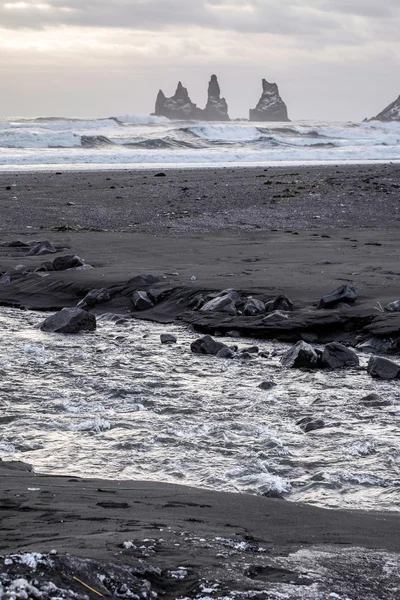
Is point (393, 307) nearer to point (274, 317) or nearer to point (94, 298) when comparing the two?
point (274, 317)

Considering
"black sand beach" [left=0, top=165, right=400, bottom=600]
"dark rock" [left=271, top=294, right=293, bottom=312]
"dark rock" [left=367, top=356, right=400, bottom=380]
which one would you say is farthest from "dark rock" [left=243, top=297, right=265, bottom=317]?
"dark rock" [left=367, top=356, right=400, bottom=380]

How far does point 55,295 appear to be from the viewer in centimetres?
777

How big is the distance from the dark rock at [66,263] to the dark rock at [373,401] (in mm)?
4501

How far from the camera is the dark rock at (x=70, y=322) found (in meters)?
6.47

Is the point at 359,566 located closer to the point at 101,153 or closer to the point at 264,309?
the point at 264,309

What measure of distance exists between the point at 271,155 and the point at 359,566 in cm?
3870

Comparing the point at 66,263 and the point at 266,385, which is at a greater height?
the point at 66,263

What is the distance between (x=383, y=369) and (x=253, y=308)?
6.01ft

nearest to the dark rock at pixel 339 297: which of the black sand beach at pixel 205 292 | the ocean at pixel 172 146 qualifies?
the black sand beach at pixel 205 292

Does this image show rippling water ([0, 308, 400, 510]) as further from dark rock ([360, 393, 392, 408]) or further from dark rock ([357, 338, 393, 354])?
dark rock ([357, 338, 393, 354])

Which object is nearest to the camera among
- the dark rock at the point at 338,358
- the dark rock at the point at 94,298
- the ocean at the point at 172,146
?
the dark rock at the point at 338,358

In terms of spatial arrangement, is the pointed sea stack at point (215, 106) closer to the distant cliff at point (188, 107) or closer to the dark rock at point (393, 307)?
the distant cliff at point (188, 107)

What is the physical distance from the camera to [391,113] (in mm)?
113000

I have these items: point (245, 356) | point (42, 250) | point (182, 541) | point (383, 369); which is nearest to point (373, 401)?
point (383, 369)
